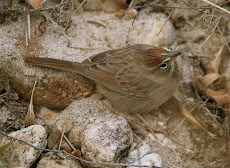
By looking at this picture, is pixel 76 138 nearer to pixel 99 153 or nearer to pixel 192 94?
pixel 99 153

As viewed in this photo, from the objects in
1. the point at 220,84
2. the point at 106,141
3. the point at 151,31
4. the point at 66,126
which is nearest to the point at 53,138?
the point at 66,126

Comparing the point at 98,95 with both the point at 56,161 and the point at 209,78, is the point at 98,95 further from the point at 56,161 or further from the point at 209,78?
the point at 209,78

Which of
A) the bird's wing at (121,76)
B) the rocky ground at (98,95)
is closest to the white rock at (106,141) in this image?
the rocky ground at (98,95)

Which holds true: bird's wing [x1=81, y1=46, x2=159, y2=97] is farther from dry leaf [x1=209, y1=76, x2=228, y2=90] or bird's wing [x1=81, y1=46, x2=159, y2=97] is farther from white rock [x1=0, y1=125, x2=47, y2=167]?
white rock [x1=0, y1=125, x2=47, y2=167]

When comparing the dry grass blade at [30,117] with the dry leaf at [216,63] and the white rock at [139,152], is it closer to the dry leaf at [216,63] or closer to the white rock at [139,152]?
the white rock at [139,152]

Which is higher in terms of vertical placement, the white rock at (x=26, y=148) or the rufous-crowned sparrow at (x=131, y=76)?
the rufous-crowned sparrow at (x=131, y=76)
